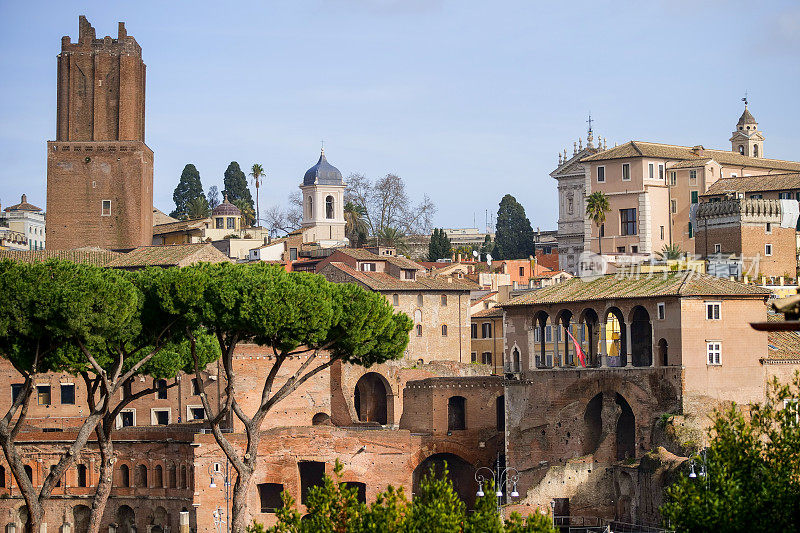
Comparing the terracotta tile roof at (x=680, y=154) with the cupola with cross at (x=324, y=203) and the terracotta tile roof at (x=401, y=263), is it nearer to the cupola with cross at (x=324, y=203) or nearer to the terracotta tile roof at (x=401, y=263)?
the terracotta tile roof at (x=401, y=263)

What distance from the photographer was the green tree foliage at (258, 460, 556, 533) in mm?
29094

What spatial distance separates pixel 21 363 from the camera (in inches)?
1693

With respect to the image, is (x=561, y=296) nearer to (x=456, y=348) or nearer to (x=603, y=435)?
(x=603, y=435)

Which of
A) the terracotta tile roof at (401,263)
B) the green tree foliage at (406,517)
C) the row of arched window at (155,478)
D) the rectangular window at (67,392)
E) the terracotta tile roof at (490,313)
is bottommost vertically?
the row of arched window at (155,478)

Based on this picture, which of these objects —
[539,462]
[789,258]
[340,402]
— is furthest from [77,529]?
[789,258]

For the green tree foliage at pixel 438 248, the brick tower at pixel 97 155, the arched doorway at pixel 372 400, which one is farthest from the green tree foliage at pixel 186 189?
the arched doorway at pixel 372 400

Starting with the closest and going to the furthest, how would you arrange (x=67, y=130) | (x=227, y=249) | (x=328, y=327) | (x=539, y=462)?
1. (x=328, y=327)
2. (x=539, y=462)
3. (x=67, y=130)
4. (x=227, y=249)

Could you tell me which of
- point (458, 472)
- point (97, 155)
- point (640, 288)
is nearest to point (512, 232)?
point (97, 155)

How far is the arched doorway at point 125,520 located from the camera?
206 feet

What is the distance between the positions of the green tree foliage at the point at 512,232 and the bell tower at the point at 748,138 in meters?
21.2

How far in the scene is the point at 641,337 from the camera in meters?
57.9

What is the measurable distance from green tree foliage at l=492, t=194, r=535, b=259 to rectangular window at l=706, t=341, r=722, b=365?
6116 cm

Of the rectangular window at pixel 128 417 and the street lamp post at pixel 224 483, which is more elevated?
the rectangular window at pixel 128 417

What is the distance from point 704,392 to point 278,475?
18508mm
